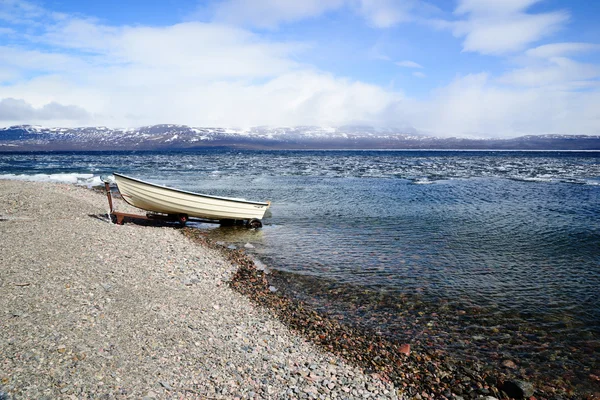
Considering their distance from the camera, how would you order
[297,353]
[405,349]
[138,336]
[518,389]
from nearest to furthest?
[518,389] < [138,336] < [297,353] < [405,349]

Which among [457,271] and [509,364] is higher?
[457,271]

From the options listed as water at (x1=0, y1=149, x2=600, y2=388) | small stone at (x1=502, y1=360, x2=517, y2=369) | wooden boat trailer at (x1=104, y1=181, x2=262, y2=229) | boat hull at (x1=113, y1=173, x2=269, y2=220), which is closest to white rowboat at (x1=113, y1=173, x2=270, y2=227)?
boat hull at (x1=113, y1=173, x2=269, y2=220)

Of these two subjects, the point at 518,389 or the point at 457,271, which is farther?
the point at 457,271

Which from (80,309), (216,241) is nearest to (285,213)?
(216,241)

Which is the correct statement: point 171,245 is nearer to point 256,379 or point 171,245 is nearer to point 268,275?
point 268,275

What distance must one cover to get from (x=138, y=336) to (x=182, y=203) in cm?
A: 1242

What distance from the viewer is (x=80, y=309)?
7785 millimetres

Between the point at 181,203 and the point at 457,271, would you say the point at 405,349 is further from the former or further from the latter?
the point at 181,203

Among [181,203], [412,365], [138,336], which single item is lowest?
[412,365]

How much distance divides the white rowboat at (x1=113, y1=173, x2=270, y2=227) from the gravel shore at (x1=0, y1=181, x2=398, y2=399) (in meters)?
6.43

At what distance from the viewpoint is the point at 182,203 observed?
19.0 meters

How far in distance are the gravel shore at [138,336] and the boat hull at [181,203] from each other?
643 centimetres

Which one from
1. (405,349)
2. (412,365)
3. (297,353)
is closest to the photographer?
(297,353)

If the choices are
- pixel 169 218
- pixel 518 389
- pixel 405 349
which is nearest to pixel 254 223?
pixel 169 218
